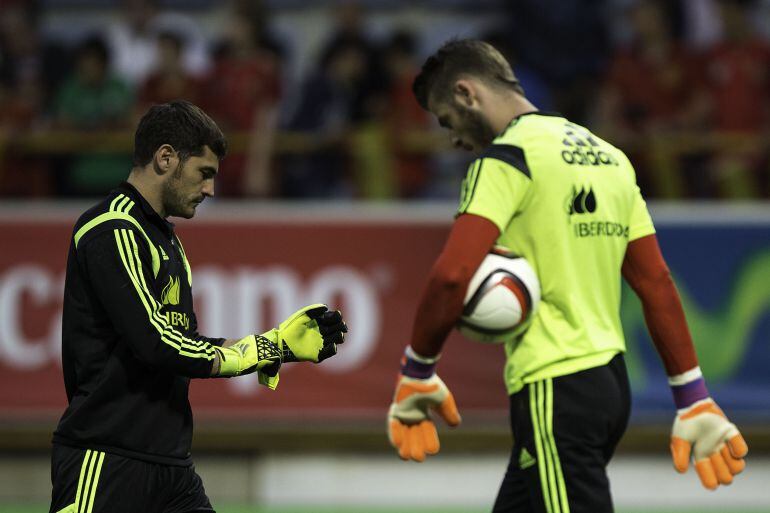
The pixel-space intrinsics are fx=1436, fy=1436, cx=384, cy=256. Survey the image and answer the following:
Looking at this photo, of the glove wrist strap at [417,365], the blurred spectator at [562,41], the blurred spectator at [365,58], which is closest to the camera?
the glove wrist strap at [417,365]

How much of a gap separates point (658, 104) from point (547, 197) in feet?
19.8

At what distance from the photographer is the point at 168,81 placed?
34.2 feet

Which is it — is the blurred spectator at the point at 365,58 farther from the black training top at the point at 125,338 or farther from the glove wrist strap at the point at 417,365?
the black training top at the point at 125,338

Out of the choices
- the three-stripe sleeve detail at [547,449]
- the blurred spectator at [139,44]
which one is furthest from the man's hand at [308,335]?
the blurred spectator at [139,44]

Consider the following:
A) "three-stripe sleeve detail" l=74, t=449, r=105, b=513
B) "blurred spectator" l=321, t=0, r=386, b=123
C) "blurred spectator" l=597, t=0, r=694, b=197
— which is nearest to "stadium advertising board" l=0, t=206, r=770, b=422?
"blurred spectator" l=597, t=0, r=694, b=197

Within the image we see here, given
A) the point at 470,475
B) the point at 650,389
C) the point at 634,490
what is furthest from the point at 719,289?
the point at 470,475

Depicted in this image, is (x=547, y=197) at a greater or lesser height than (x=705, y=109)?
lesser

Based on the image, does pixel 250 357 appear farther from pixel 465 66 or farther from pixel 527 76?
pixel 527 76

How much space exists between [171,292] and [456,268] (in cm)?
89

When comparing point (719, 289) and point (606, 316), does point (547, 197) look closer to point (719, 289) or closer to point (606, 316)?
point (606, 316)

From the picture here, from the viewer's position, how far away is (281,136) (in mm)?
9984

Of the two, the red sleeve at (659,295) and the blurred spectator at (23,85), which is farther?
the blurred spectator at (23,85)

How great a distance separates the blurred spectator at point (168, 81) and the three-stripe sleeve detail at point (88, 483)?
626 cm

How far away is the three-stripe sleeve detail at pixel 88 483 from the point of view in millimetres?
4301
